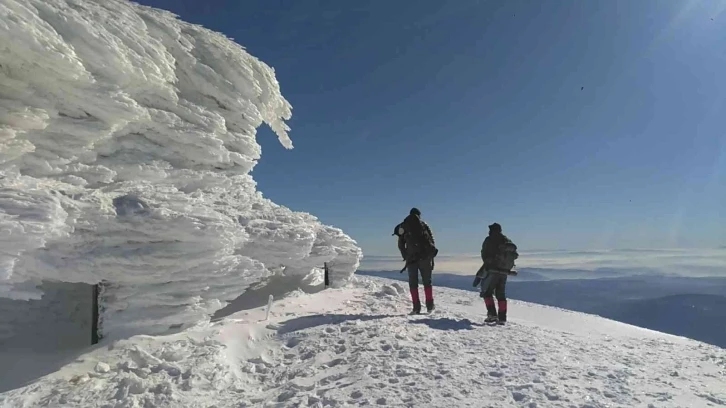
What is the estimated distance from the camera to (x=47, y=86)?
320 inches

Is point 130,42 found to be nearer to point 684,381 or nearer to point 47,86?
point 47,86

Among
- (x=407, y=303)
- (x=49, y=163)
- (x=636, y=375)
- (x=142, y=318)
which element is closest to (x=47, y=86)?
(x=49, y=163)

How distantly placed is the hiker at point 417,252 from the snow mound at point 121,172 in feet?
11.3

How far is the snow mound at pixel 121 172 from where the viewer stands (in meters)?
6.78

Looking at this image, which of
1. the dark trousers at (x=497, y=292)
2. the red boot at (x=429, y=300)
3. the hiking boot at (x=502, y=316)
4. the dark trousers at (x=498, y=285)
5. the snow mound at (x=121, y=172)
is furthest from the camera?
the red boot at (x=429, y=300)

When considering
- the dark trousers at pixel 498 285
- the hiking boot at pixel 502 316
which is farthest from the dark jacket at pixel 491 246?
the hiking boot at pixel 502 316

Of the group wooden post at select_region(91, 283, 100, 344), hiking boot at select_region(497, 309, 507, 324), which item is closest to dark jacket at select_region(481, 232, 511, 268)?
hiking boot at select_region(497, 309, 507, 324)

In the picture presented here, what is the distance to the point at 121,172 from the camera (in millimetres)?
9914

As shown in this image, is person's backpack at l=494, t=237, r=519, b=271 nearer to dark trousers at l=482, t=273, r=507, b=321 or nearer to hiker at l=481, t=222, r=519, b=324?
hiker at l=481, t=222, r=519, b=324

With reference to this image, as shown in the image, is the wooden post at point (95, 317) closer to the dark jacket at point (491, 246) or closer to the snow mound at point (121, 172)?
the snow mound at point (121, 172)

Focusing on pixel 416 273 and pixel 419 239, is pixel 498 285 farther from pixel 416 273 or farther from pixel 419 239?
pixel 419 239

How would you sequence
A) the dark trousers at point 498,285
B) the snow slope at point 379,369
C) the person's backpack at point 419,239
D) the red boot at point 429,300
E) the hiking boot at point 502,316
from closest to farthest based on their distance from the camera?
the snow slope at point 379,369
the hiking boot at point 502,316
the dark trousers at point 498,285
the person's backpack at point 419,239
the red boot at point 429,300

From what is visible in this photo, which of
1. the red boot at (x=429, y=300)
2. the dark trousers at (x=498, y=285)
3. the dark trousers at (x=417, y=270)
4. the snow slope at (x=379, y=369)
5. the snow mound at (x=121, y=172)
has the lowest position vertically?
the snow slope at (x=379, y=369)

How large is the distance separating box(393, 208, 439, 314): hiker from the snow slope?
1310 millimetres
